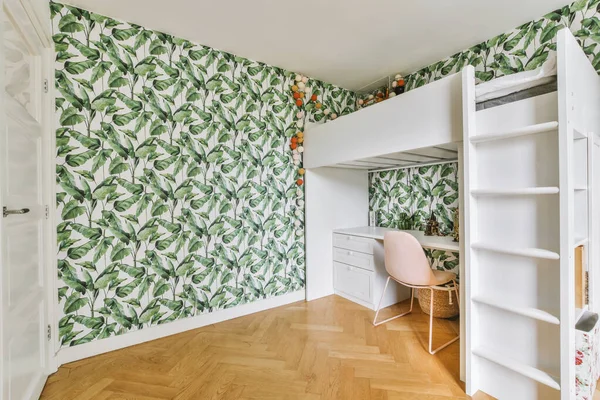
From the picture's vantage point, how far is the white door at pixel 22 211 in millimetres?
1194

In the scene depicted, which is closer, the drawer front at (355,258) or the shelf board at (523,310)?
the shelf board at (523,310)

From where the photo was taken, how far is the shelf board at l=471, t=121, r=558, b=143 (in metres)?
1.21

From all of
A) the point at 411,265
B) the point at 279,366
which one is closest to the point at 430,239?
the point at 411,265

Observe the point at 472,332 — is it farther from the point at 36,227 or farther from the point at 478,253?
the point at 36,227

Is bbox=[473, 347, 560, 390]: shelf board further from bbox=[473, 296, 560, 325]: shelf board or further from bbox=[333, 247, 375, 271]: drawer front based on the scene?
bbox=[333, 247, 375, 271]: drawer front

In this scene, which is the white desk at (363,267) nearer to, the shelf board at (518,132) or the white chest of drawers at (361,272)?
the white chest of drawers at (361,272)

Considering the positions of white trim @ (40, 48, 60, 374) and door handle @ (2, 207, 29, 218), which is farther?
white trim @ (40, 48, 60, 374)

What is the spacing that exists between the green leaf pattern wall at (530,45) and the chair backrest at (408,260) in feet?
5.37

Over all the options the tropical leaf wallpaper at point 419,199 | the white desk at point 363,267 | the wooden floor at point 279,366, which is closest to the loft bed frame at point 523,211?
the wooden floor at point 279,366

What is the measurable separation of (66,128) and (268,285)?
6.83 feet

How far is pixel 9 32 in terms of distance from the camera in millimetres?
1299

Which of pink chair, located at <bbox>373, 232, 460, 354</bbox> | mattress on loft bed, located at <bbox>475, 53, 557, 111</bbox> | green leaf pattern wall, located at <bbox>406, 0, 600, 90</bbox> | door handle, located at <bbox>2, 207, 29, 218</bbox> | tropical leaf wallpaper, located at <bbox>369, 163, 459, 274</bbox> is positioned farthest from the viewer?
tropical leaf wallpaper, located at <bbox>369, 163, 459, 274</bbox>

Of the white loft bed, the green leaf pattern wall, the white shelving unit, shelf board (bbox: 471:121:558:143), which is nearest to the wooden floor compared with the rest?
the white shelving unit

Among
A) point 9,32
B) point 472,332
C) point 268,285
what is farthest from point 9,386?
point 472,332
